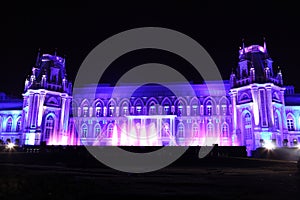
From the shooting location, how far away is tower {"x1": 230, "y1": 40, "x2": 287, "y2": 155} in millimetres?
52125

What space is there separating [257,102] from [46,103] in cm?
5073

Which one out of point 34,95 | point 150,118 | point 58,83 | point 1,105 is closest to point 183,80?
point 150,118

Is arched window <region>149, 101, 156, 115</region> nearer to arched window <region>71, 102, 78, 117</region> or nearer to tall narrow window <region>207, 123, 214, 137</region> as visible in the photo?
tall narrow window <region>207, 123, 214, 137</region>

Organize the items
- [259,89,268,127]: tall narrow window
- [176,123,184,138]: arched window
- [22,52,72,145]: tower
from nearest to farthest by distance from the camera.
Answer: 1. [259,89,268,127]: tall narrow window
2. [22,52,72,145]: tower
3. [176,123,184,138]: arched window

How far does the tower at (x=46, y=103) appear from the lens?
60.4m

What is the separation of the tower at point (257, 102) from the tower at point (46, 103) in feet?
144

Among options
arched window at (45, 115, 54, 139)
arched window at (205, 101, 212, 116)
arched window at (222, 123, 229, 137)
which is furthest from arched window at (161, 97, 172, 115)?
arched window at (45, 115, 54, 139)

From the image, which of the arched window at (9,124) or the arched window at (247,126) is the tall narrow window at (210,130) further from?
the arched window at (9,124)

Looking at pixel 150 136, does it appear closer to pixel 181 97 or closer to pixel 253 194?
pixel 181 97

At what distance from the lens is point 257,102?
178ft

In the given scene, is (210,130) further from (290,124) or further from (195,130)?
(290,124)

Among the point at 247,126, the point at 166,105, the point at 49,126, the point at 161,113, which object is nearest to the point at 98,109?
the point at 49,126

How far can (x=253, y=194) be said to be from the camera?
A: 8.71m

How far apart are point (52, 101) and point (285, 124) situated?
57.4 metres
